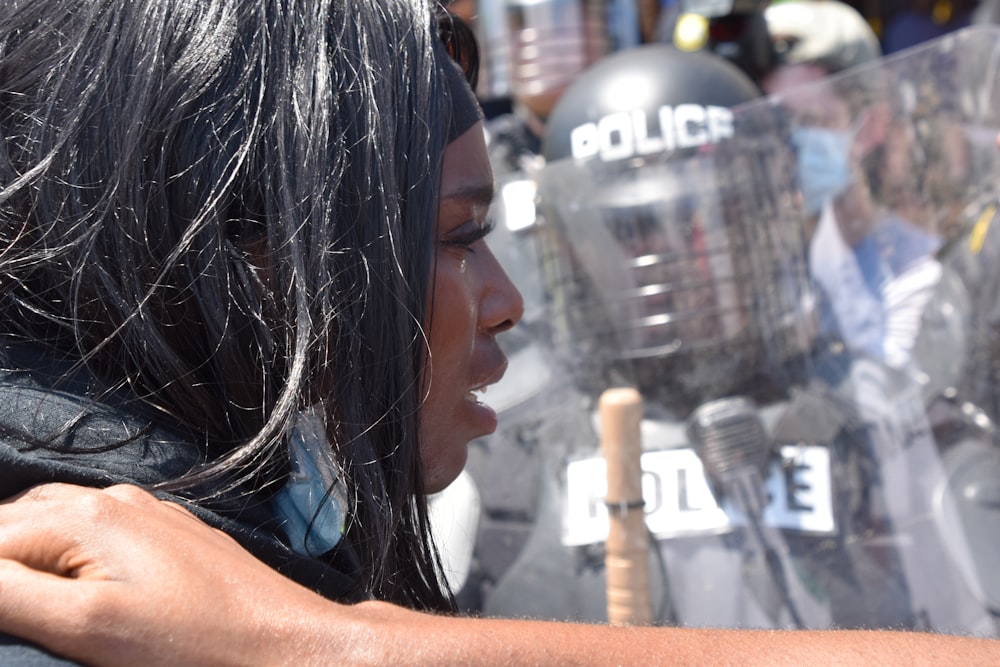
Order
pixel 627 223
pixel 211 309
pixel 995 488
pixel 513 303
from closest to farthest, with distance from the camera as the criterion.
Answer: pixel 211 309, pixel 513 303, pixel 995 488, pixel 627 223

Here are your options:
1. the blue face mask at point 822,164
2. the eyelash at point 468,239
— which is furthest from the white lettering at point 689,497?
the eyelash at point 468,239

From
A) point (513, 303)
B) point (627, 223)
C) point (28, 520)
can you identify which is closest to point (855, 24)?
point (627, 223)

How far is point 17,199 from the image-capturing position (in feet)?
2.89

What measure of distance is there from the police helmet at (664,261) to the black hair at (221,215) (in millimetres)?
1252

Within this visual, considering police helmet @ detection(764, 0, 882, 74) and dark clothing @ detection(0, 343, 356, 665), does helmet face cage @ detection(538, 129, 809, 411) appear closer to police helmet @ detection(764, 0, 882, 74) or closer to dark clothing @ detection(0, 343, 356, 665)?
dark clothing @ detection(0, 343, 356, 665)

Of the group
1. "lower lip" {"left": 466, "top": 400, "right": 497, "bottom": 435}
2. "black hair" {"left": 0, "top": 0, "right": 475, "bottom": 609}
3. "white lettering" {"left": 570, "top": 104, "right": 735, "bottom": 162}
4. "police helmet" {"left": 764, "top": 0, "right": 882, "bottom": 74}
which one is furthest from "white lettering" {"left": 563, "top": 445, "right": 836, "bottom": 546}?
"police helmet" {"left": 764, "top": 0, "right": 882, "bottom": 74}

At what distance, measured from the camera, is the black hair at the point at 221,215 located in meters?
0.86

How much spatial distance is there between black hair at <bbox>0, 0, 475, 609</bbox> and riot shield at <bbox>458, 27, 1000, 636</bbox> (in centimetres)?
118

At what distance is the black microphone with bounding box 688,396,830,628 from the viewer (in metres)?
1.90

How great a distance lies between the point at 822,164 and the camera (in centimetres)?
204

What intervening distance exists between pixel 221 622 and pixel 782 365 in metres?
1.57

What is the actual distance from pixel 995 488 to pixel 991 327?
286 mm

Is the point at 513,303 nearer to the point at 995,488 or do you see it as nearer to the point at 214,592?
the point at 214,592

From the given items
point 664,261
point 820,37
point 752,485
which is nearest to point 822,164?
point 664,261
